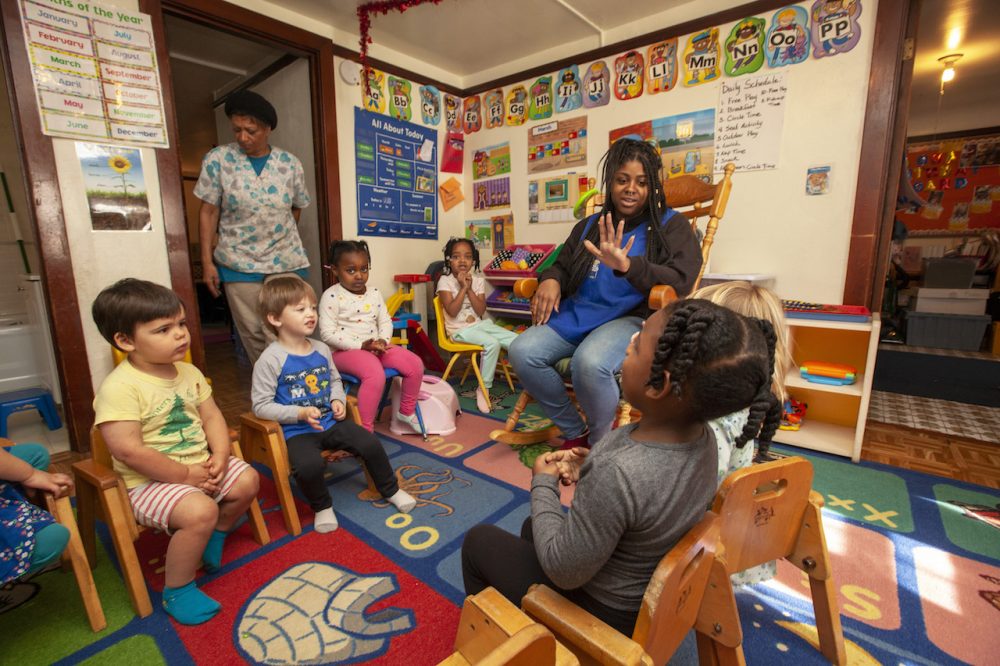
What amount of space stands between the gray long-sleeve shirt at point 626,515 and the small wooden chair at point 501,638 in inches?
6.3

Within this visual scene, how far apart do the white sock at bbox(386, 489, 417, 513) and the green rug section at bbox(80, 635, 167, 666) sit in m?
0.69

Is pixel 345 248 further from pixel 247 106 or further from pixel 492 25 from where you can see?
pixel 492 25

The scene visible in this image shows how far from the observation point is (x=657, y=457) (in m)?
0.64

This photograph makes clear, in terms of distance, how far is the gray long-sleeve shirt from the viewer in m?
0.62

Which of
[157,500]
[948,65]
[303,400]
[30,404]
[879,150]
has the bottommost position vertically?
[30,404]

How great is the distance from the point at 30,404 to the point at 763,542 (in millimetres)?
3034

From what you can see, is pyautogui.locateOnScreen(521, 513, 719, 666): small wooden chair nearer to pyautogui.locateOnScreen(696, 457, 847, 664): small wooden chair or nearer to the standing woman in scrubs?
pyautogui.locateOnScreen(696, 457, 847, 664): small wooden chair

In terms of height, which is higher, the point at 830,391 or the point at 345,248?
the point at 345,248

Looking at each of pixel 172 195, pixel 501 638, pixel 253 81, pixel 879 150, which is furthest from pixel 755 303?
pixel 253 81

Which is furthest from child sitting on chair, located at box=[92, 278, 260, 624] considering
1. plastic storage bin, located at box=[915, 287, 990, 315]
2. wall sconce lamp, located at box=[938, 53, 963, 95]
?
plastic storage bin, located at box=[915, 287, 990, 315]

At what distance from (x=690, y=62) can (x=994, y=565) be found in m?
2.50

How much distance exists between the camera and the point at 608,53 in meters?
2.83

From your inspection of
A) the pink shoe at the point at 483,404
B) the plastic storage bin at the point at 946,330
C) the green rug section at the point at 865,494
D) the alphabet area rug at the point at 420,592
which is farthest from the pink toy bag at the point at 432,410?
the plastic storage bin at the point at 946,330

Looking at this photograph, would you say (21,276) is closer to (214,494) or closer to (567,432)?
(214,494)
